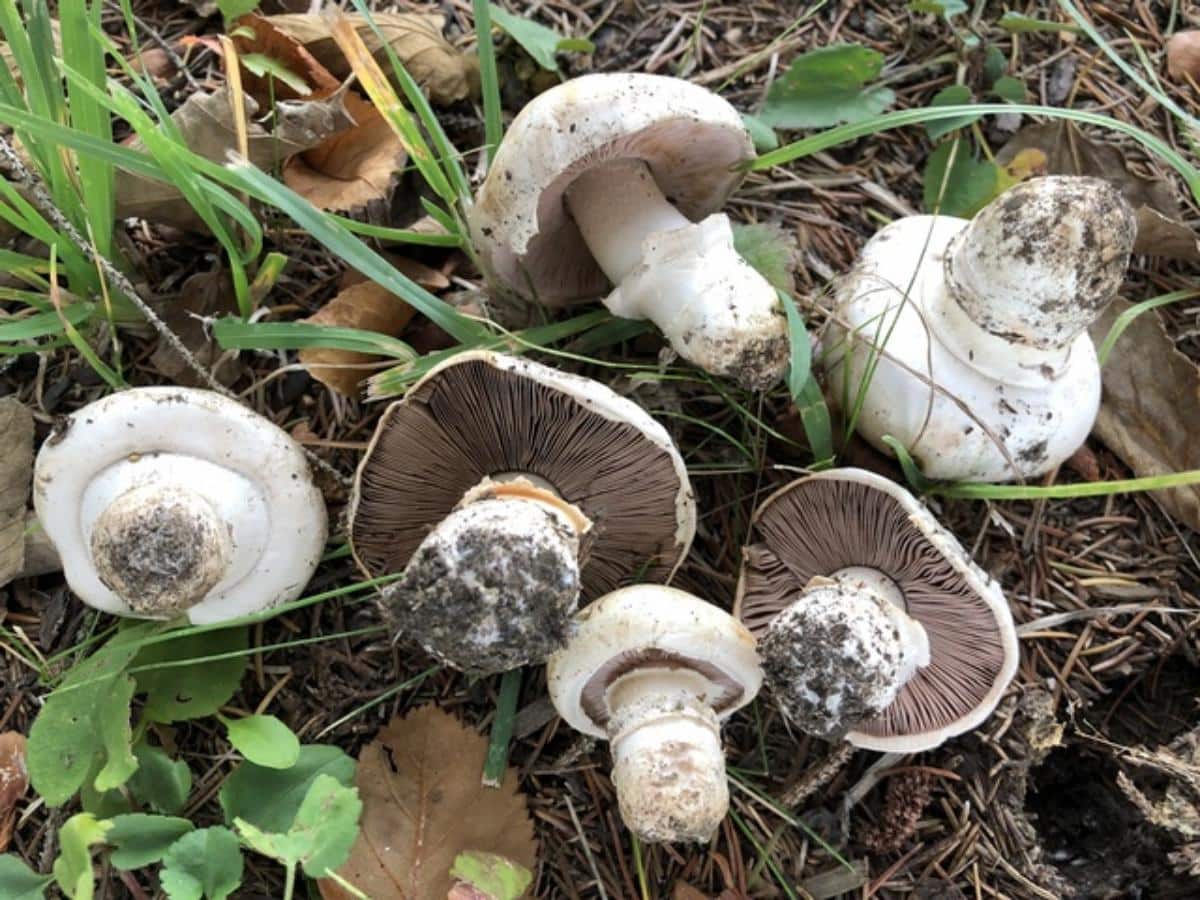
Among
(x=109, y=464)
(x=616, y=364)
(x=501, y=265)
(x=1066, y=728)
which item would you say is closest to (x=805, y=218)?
(x=616, y=364)

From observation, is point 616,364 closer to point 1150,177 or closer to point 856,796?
point 856,796

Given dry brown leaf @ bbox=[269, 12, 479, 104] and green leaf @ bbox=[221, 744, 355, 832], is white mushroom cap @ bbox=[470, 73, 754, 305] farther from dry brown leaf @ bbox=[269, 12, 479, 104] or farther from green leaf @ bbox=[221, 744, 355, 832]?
green leaf @ bbox=[221, 744, 355, 832]

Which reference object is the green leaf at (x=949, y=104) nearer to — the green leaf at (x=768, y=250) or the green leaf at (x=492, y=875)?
the green leaf at (x=768, y=250)

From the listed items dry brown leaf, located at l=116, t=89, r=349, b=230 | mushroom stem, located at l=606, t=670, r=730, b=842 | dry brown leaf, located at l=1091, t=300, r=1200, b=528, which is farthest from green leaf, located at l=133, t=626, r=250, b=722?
dry brown leaf, located at l=1091, t=300, r=1200, b=528

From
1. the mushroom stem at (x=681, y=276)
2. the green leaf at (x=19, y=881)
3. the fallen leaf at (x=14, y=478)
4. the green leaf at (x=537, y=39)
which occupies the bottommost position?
the green leaf at (x=19, y=881)

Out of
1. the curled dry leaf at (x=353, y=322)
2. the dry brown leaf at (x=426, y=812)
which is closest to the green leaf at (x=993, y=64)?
the curled dry leaf at (x=353, y=322)

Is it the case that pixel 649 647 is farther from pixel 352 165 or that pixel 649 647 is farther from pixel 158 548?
pixel 352 165
